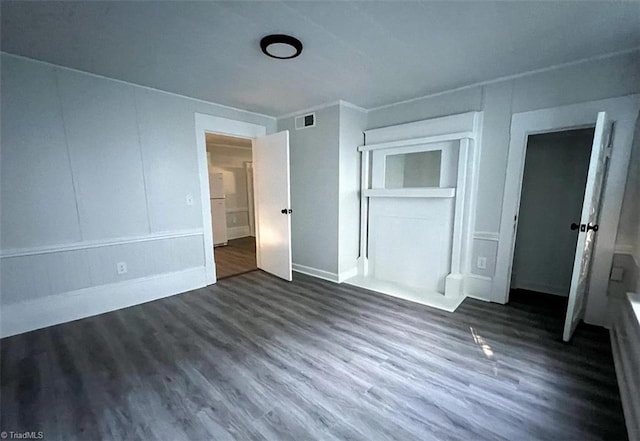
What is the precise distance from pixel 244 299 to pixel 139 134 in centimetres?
208

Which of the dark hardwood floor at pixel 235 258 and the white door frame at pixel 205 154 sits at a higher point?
the white door frame at pixel 205 154

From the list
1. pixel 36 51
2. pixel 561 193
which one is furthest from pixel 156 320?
pixel 561 193

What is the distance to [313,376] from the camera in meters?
1.72

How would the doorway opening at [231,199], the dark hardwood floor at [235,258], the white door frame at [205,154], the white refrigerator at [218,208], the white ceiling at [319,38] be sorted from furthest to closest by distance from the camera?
the white refrigerator at [218,208]
the doorway opening at [231,199]
the dark hardwood floor at [235,258]
the white door frame at [205,154]
the white ceiling at [319,38]

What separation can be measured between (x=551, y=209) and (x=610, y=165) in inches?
38.4

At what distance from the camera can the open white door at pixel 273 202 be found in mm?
3330

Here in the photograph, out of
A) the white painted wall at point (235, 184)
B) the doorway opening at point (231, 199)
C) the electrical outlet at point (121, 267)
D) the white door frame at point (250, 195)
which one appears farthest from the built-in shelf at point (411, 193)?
the white door frame at point (250, 195)

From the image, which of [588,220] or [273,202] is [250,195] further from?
[588,220]

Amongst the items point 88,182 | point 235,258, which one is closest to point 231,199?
point 235,258

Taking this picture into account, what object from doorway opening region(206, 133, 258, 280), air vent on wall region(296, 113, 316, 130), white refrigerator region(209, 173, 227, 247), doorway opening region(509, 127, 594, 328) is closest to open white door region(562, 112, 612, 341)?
doorway opening region(509, 127, 594, 328)

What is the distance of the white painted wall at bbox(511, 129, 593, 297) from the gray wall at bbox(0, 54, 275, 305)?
13.1 feet

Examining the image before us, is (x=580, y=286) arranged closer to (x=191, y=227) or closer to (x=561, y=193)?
(x=561, y=193)

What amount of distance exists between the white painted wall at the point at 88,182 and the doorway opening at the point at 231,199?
1645 millimetres

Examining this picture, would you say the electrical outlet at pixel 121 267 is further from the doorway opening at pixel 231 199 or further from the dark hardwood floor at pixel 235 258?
the doorway opening at pixel 231 199
